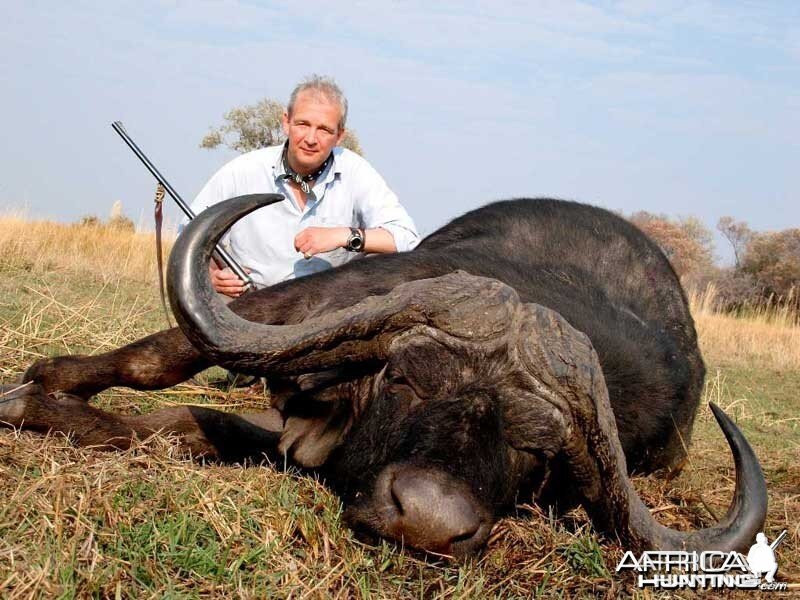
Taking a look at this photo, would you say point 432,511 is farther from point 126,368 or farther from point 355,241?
point 355,241

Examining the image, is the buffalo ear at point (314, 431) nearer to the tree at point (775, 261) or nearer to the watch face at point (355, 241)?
the watch face at point (355, 241)

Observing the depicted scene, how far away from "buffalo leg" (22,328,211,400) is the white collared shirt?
6.13 feet

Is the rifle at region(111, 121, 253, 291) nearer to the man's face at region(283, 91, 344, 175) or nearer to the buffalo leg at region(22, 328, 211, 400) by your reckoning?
the man's face at region(283, 91, 344, 175)

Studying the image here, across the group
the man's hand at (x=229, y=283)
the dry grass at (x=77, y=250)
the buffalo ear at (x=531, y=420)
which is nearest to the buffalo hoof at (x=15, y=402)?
the man's hand at (x=229, y=283)

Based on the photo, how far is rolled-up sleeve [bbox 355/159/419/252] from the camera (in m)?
5.70

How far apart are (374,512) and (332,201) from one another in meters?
3.24

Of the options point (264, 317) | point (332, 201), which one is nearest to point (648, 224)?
point (332, 201)

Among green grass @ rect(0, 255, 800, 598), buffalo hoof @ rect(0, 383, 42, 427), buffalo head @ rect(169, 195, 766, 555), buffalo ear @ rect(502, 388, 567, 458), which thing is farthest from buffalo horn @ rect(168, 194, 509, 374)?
buffalo hoof @ rect(0, 383, 42, 427)

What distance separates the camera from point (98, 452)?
11.1ft

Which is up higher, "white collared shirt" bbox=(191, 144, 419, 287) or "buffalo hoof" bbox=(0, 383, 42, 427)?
"white collared shirt" bbox=(191, 144, 419, 287)

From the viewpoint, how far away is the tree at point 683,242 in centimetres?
2339

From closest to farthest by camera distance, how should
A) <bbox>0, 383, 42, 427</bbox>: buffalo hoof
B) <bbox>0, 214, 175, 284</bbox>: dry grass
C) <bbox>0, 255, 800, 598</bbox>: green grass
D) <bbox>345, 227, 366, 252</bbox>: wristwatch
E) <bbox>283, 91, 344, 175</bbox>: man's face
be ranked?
<bbox>0, 255, 800, 598</bbox>: green grass → <bbox>0, 383, 42, 427</bbox>: buffalo hoof → <bbox>345, 227, 366, 252</bbox>: wristwatch → <bbox>283, 91, 344, 175</bbox>: man's face → <bbox>0, 214, 175, 284</bbox>: dry grass

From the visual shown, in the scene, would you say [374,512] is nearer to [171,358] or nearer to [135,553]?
[135,553]

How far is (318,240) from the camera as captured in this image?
5.01m
